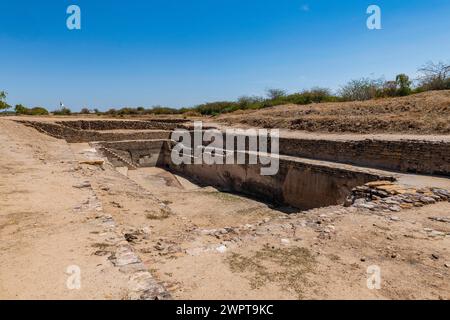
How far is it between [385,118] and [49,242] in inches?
476

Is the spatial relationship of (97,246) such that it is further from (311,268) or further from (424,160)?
(424,160)

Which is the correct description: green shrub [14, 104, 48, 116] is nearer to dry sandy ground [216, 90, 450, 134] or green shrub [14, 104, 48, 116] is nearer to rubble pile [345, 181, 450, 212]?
dry sandy ground [216, 90, 450, 134]

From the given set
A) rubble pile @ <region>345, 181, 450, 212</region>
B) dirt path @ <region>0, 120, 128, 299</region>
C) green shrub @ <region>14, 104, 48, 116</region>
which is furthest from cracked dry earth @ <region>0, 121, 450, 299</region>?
green shrub @ <region>14, 104, 48, 116</region>

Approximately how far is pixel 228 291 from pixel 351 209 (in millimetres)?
3243

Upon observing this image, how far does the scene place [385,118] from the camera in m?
11.8

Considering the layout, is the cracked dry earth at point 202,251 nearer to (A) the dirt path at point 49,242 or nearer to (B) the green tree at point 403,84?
(A) the dirt path at point 49,242

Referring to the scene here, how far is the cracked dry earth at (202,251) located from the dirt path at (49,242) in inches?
0.4

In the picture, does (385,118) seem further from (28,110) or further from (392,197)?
(28,110)

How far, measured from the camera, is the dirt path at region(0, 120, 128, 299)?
2430 mm

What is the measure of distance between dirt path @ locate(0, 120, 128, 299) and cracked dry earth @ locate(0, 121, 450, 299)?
1cm

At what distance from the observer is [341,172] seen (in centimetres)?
845

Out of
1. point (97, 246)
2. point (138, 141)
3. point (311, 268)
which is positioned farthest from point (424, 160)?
point (138, 141)

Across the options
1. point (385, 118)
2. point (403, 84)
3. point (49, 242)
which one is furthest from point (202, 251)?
point (403, 84)

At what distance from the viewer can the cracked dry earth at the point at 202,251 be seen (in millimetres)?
2730
